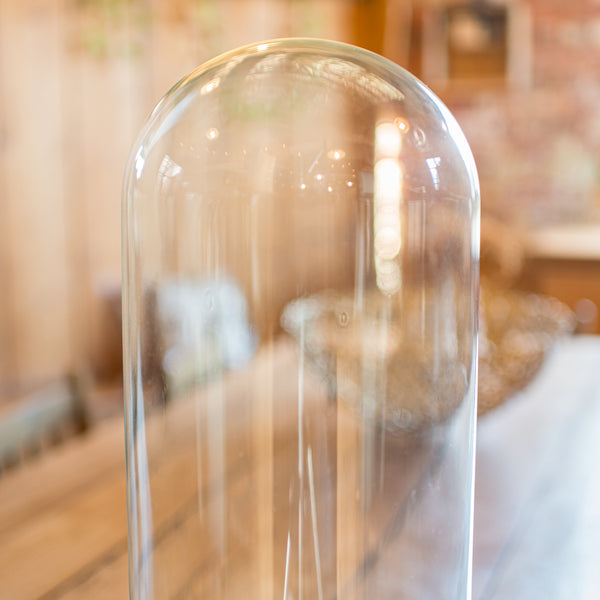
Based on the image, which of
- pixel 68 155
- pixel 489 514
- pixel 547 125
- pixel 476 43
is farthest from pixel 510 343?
pixel 476 43

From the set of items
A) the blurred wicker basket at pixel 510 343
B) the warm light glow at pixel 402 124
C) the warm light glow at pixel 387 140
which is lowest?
the blurred wicker basket at pixel 510 343

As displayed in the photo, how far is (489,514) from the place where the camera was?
75 centimetres

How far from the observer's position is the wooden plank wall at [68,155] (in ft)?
7.07

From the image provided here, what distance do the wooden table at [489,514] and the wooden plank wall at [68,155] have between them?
1.30 metres

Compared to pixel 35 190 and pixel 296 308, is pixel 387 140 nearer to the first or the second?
pixel 296 308

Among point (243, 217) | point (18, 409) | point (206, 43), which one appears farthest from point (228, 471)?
point (206, 43)

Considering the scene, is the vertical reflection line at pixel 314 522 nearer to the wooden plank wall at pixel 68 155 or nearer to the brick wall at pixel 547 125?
the wooden plank wall at pixel 68 155

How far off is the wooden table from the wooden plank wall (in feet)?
4.28

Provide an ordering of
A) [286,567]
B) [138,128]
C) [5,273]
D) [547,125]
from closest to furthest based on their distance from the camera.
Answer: [286,567] → [5,273] → [138,128] → [547,125]

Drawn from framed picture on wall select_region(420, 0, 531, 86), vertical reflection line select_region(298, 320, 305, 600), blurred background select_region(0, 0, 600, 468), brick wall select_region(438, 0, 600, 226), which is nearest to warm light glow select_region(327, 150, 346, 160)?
vertical reflection line select_region(298, 320, 305, 600)

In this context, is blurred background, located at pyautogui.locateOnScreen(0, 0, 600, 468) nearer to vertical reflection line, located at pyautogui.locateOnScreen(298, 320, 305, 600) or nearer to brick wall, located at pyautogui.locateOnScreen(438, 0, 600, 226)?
brick wall, located at pyautogui.locateOnScreen(438, 0, 600, 226)

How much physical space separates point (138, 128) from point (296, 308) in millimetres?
2239

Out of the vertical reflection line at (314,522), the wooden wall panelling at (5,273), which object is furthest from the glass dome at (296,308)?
the wooden wall panelling at (5,273)

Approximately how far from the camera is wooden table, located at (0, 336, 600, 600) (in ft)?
2.00
